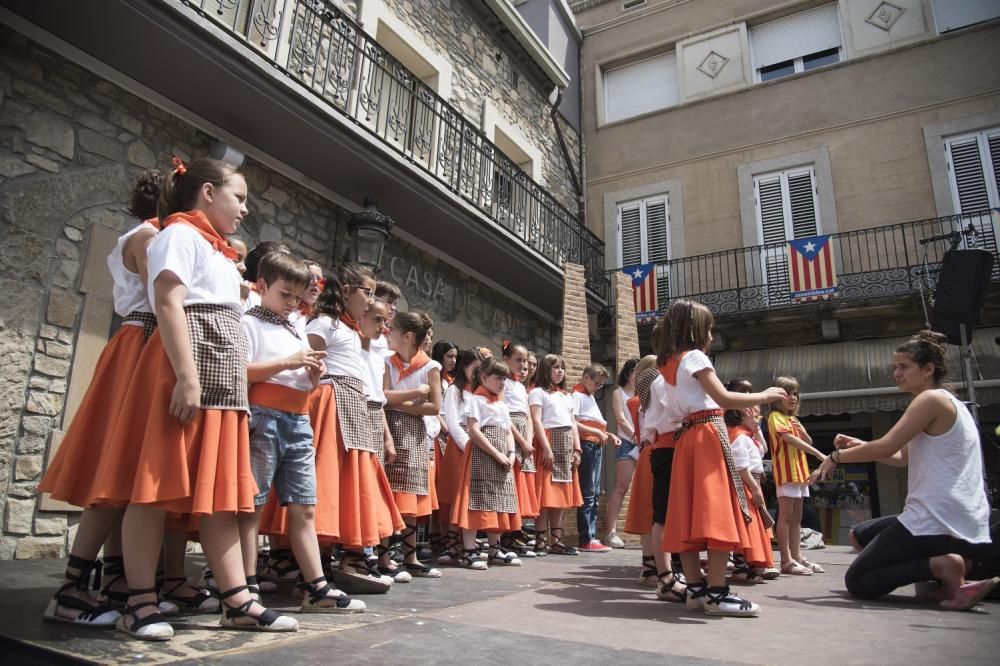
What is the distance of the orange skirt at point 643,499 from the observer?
370 centimetres

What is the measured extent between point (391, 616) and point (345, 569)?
0.79 meters

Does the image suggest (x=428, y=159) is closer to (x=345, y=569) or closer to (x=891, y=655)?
(x=345, y=569)

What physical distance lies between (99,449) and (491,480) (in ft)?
9.46

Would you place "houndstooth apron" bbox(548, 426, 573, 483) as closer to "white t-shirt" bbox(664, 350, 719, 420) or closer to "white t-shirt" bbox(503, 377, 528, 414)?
"white t-shirt" bbox(503, 377, 528, 414)

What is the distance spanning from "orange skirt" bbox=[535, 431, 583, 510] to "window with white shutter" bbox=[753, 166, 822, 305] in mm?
7686

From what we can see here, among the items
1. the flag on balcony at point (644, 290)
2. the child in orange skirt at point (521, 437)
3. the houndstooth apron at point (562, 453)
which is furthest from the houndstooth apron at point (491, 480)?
the flag on balcony at point (644, 290)

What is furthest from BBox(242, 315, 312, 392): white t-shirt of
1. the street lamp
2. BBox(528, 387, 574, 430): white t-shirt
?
the street lamp

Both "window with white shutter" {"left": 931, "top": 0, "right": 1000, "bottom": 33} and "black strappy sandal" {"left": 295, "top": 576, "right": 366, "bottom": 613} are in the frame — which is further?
"window with white shutter" {"left": 931, "top": 0, "right": 1000, "bottom": 33}

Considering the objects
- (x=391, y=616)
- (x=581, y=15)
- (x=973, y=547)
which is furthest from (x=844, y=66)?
(x=391, y=616)

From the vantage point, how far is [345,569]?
3.31 metres

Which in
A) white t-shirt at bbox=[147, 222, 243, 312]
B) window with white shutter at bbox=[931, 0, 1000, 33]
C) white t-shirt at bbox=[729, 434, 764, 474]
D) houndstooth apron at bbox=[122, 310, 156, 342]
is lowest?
white t-shirt at bbox=[729, 434, 764, 474]

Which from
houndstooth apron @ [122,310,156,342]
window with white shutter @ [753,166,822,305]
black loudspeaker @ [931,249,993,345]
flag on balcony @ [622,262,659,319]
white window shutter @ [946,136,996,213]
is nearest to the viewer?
houndstooth apron @ [122,310,156,342]

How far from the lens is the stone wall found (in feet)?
31.2

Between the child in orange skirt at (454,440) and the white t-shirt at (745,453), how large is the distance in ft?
6.59
